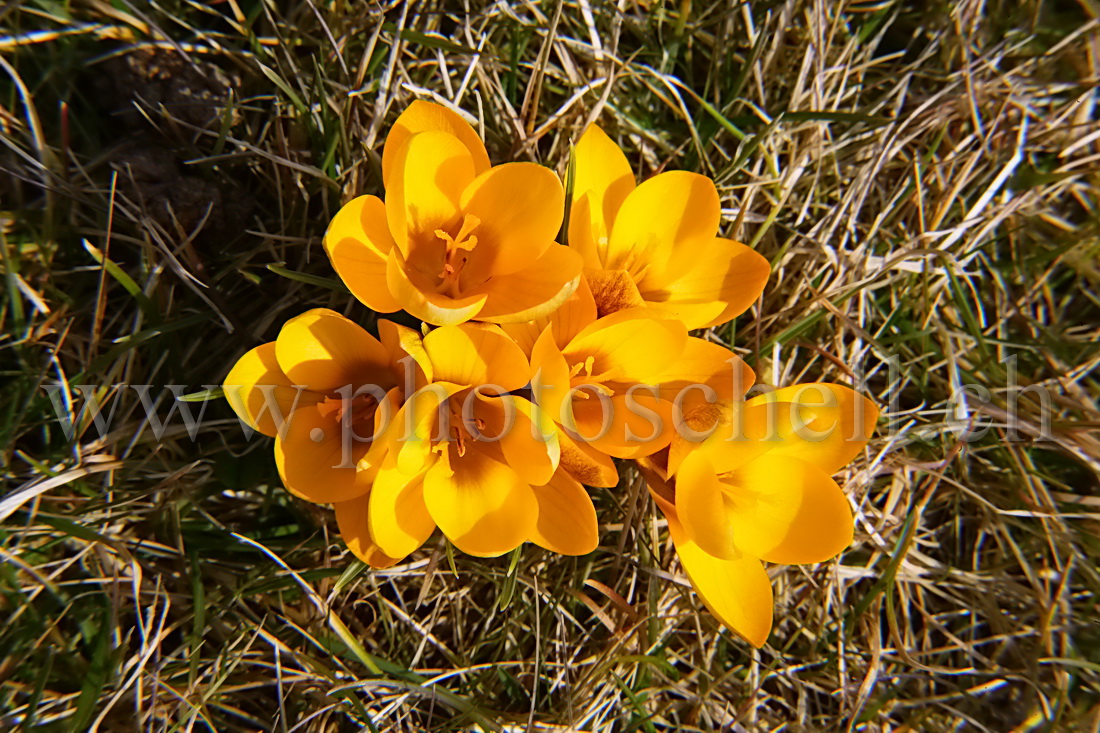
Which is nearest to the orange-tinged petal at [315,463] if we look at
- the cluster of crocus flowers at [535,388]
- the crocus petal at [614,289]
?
the cluster of crocus flowers at [535,388]

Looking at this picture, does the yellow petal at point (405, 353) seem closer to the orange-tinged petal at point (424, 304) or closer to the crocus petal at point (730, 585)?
the orange-tinged petal at point (424, 304)

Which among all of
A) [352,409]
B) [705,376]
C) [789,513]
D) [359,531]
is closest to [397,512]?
[359,531]

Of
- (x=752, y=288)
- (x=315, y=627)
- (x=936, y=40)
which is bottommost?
(x=315, y=627)

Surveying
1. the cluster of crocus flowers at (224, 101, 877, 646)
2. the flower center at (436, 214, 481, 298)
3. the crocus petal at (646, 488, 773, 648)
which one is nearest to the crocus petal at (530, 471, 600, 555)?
the cluster of crocus flowers at (224, 101, 877, 646)

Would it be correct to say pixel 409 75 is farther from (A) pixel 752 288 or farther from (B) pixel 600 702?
(B) pixel 600 702

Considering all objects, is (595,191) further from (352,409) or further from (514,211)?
(352,409)

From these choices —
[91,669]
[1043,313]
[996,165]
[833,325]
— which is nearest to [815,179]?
[833,325]
